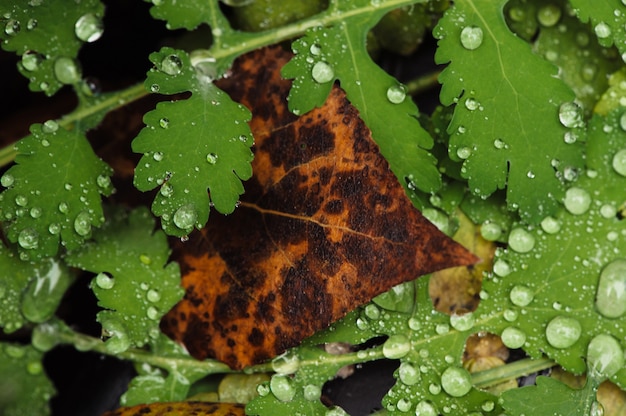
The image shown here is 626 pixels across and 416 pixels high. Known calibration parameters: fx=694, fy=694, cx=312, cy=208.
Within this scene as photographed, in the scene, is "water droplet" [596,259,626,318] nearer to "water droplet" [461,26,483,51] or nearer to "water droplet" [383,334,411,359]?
"water droplet" [383,334,411,359]

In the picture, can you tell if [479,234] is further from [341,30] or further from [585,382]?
[341,30]

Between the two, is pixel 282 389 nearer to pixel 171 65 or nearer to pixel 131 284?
pixel 131 284

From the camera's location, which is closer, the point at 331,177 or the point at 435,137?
the point at 331,177

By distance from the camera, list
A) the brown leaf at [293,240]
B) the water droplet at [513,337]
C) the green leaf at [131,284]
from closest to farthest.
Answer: the brown leaf at [293,240], the water droplet at [513,337], the green leaf at [131,284]

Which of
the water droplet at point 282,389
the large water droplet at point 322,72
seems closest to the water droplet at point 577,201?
the large water droplet at point 322,72

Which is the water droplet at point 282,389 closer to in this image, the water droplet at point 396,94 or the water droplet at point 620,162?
the water droplet at point 396,94

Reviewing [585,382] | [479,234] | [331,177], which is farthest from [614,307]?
[331,177]
